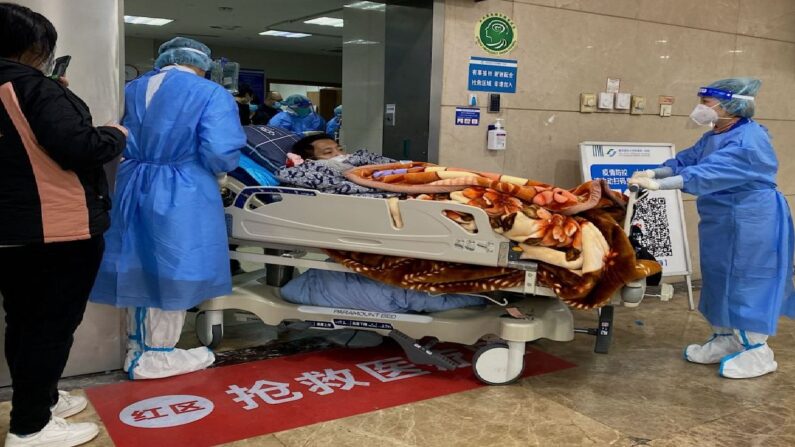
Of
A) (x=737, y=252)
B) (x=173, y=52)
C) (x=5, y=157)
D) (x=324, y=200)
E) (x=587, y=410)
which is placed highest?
(x=173, y=52)

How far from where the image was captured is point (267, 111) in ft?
23.2

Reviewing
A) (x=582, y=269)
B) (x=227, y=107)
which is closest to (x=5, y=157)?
(x=227, y=107)

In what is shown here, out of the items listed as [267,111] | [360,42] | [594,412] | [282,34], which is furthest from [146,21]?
→ [594,412]

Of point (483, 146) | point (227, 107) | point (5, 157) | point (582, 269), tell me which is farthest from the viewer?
point (483, 146)

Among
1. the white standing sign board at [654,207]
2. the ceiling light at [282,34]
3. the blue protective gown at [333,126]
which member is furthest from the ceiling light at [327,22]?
the white standing sign board at [654,207]

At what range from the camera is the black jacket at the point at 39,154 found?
2.02 metres

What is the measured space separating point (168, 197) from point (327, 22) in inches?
291

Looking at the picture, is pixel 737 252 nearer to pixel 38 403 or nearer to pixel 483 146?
pixel 483 146

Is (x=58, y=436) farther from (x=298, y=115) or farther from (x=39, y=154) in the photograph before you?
(x=298, y=115)

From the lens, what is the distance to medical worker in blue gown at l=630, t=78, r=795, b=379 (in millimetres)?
3143

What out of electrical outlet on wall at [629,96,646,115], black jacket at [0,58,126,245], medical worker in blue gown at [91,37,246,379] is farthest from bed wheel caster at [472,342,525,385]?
electrical outlet on wall at [629,96,646,115]

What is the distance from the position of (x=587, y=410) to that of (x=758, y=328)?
101cm

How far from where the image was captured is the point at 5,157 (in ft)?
6.62

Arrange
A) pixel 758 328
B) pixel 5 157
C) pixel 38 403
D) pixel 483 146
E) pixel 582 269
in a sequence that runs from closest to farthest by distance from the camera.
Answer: pixel 5 157
pixel 38 403
pixel 582 269
pixel 758 328
pixel 483 146
